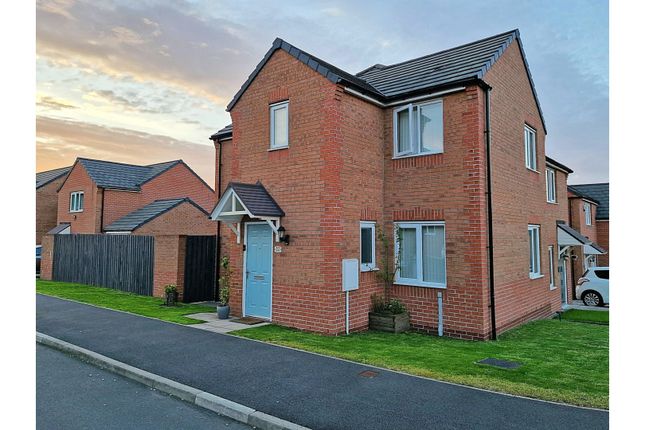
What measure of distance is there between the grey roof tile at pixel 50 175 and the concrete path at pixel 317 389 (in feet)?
94.1

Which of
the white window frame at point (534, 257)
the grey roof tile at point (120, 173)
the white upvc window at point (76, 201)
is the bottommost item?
the white window frame at point (534, 257)

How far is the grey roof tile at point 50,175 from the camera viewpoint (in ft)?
107

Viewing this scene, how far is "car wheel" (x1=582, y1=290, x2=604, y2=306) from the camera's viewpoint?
1867cm

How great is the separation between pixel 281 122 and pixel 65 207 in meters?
23.2

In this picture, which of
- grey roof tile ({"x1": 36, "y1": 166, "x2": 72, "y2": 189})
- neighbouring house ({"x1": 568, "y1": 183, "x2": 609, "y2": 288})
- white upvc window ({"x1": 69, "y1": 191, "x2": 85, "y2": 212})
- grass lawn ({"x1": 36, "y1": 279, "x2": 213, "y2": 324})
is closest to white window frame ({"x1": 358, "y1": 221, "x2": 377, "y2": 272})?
grass lawn ({"x1": 36, "y1": 279, "x2": 213, "y2": 324})

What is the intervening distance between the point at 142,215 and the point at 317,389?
21.3 meters

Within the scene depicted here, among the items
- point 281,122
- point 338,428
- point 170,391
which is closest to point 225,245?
point 281,122

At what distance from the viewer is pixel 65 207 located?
27.5 m

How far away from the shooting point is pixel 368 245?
412 inches

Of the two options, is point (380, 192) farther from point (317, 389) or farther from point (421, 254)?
point (317, 389)

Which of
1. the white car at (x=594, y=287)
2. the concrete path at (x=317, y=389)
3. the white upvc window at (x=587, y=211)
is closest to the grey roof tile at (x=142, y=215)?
the concrete path at (x=317, y=389)

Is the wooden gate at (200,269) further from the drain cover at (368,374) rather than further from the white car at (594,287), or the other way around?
the white car at (594,287)

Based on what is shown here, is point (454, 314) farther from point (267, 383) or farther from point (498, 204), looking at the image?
point (267, 383)

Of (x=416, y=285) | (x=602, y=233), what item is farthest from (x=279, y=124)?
(x=602, y=233)
